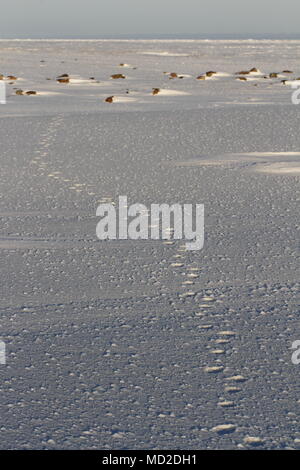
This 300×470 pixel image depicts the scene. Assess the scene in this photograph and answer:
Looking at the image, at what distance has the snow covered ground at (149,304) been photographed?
254 centimetres

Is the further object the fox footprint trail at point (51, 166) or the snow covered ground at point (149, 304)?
the fox footprint trail at point (51, 166)

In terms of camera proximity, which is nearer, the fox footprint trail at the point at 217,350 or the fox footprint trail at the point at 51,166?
the fox footprint trail at the point at 217,350

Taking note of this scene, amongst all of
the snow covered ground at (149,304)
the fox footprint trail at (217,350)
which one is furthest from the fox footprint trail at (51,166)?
the fox footprint trail at (217,350)

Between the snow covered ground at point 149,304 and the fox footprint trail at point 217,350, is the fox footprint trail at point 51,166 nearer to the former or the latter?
the snow covered ground at point 149,304

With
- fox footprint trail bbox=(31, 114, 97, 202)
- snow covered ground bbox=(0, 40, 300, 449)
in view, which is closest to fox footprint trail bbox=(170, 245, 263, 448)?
snow covered ground bbox=(0, 40, 300, 449)

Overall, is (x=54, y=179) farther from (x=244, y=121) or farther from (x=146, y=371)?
(x=244, y=121)

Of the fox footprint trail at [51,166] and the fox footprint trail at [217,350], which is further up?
the fox footprint trail at [51,166]

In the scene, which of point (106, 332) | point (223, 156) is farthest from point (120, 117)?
point (106, 332)

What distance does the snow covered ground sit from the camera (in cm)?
254

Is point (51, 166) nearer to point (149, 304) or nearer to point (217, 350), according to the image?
point (149, 304)

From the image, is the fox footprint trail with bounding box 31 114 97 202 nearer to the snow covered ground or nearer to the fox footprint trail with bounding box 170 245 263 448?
the snow covered ground

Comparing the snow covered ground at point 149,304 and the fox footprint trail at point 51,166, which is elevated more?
the fox footprint trail at point 51,166

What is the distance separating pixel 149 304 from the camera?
3.62m

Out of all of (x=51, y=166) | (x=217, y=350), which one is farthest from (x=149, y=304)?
(x=51, y=166)
